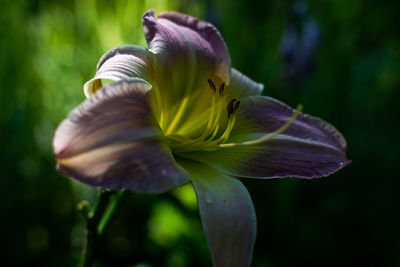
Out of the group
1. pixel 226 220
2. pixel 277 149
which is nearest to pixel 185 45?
pixel 277 149

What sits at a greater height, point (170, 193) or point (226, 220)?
point (226, 220)

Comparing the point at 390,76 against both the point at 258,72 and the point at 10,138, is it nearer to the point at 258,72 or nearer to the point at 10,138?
the point at 258,72

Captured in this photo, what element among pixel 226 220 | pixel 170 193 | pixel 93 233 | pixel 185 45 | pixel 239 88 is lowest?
pixel 170 193

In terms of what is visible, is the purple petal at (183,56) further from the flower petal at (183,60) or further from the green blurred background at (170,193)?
the green blurred background at (170,193)

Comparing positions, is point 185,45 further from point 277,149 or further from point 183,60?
point 277,149

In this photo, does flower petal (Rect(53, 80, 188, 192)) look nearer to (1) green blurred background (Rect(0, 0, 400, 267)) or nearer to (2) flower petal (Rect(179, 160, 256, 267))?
(2) flower petal (Rect(179, 160, 256, 267))

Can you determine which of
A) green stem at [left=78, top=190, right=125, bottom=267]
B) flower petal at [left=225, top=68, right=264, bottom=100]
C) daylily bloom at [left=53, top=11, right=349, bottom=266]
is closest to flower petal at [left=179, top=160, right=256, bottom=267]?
daylily bloom at [left=53, top=11, right=349, bottom=266]

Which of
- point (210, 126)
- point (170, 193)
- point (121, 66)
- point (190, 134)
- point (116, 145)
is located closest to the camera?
point (116, 145)

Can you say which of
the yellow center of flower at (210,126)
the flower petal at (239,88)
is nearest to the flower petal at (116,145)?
the yellow center of flower at (210,126)
